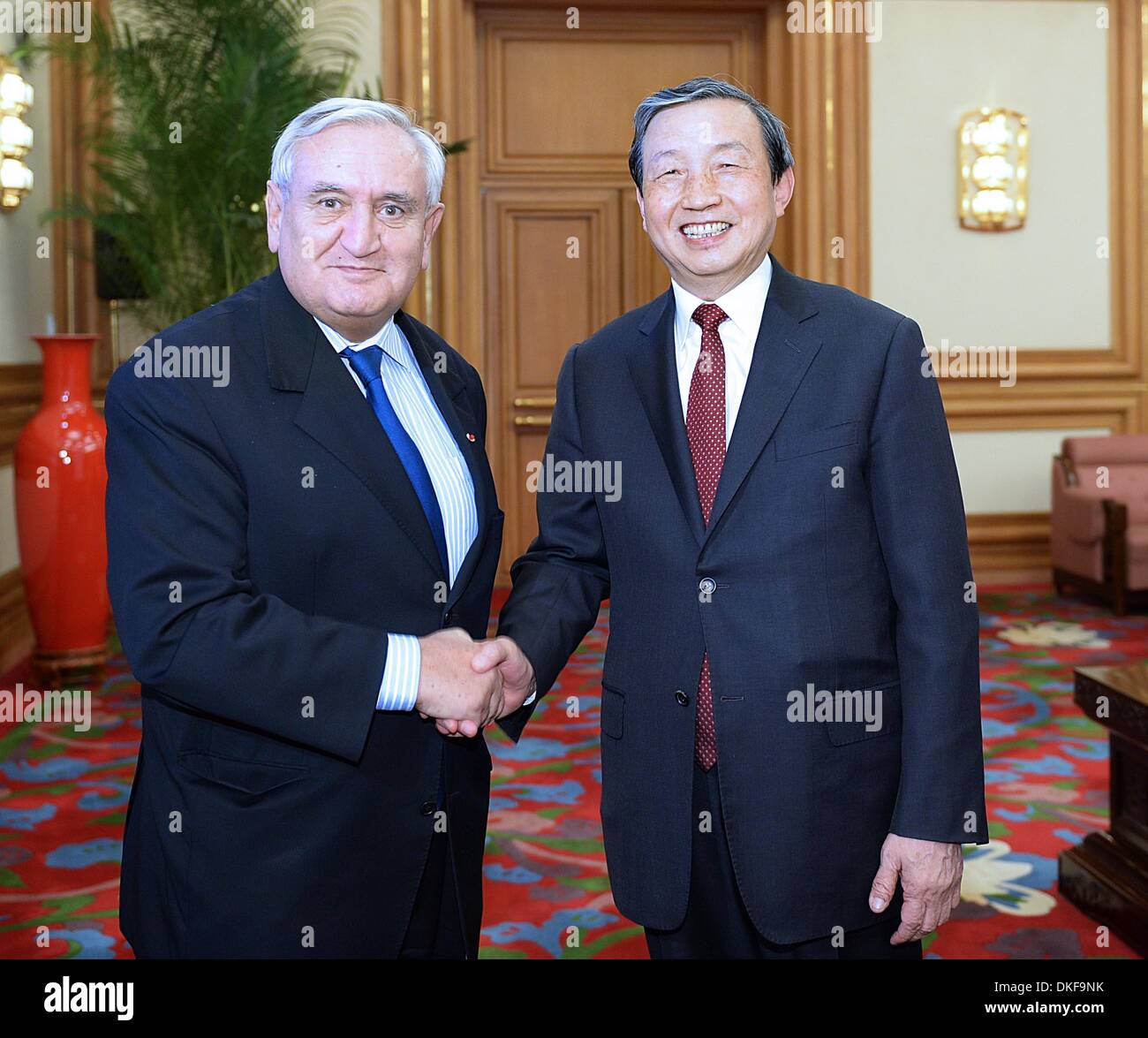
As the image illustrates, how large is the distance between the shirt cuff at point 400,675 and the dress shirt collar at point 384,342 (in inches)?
18.2

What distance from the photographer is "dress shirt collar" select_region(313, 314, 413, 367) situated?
1.89 meters

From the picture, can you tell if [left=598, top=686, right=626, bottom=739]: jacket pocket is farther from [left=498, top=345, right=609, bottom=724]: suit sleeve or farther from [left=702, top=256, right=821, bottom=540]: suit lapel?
[left=702, top=256, right=821, bottom=540]: suit lapel

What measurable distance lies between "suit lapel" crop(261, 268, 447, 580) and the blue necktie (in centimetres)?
4

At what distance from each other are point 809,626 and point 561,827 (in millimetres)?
2456

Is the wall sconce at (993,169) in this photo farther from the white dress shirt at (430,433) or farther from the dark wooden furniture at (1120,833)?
the white dress shirt at (430,433)

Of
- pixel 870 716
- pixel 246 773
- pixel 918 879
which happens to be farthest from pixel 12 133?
pixel 918 879

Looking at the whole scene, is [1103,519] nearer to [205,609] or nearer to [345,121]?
[345,121]

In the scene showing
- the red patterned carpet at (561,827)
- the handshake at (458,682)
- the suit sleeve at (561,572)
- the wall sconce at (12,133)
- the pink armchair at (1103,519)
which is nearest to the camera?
the handshake at (458,682)

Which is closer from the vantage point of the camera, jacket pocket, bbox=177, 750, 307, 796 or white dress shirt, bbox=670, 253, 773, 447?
jacket pocket, bbox=177, 750, 307, 796

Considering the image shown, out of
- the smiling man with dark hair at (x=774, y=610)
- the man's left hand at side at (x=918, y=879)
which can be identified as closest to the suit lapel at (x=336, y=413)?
the smiling man with dark hair at (x=774, y=610)

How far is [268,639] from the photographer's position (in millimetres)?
1639

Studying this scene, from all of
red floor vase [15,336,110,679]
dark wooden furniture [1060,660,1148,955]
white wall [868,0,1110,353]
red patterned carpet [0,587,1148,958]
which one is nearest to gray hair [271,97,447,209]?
red patterned carpet [0,587,1148,958]

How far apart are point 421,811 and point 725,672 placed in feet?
1.59

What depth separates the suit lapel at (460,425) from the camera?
1.90m
